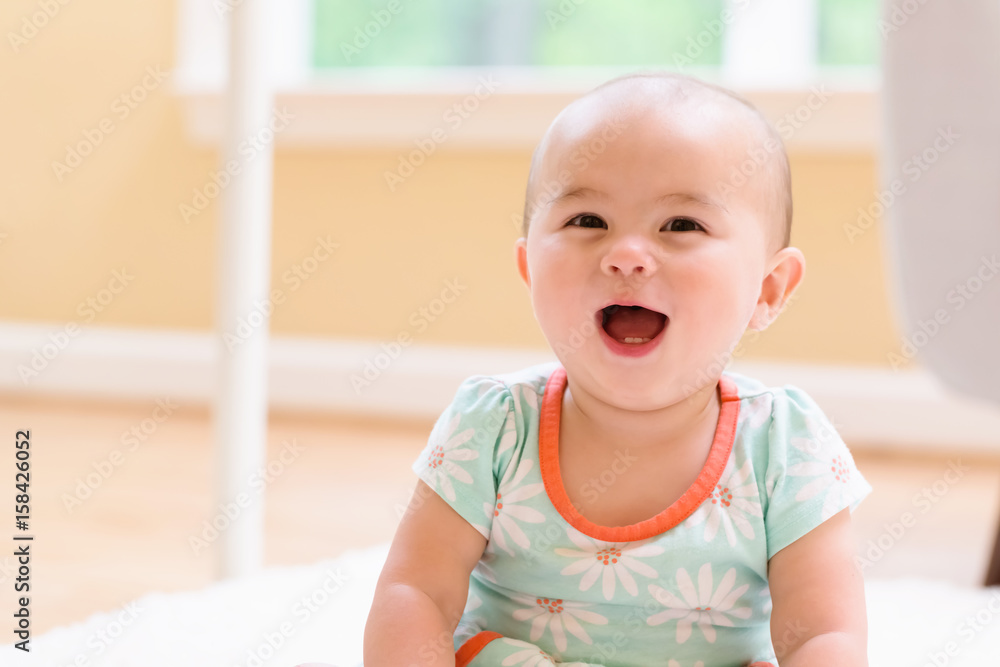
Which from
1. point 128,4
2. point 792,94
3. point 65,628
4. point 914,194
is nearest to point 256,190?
point 65,628

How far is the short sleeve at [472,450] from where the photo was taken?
0.68m

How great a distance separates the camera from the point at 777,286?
0.73 meters

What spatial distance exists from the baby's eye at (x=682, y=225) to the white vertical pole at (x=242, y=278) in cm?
48

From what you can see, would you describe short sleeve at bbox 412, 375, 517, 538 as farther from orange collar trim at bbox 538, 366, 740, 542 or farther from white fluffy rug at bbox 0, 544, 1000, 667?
white fluffy rug at bbox 0, 544, 1000, 667

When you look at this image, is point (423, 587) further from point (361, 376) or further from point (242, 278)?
point (361, 376)

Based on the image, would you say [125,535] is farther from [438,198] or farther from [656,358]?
[438,198]

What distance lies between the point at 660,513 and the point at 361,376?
1.52 metres

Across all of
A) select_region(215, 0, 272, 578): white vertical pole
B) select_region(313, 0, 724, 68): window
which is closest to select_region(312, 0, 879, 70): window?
select_region(313, 0, 724, 68): window

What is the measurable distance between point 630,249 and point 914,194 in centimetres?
54

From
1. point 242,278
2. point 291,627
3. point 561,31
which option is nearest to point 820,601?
point 291,627

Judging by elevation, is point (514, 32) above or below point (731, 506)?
above

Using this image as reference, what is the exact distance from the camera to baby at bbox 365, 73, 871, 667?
64 cm

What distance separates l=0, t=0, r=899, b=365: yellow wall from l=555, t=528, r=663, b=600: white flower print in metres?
1.42

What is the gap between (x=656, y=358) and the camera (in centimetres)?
64
